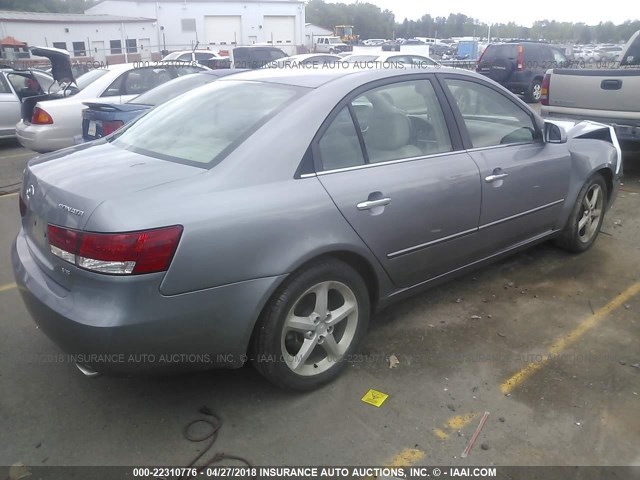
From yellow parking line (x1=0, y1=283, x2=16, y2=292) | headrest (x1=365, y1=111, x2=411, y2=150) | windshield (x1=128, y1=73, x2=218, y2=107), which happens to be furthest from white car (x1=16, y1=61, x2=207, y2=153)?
headrest (x1=365, y1=111, x2=411, y2=150)

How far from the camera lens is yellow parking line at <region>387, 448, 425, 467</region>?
245cm

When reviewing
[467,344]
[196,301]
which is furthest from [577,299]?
[196,301]

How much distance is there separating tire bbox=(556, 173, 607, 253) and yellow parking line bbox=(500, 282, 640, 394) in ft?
1.98

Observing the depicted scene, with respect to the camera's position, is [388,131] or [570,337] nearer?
[388,131]

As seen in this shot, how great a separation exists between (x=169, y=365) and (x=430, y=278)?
1.72m

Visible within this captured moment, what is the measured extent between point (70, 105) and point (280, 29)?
53.3 m

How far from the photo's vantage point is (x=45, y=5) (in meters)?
68.7

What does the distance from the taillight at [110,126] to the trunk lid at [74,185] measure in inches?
125

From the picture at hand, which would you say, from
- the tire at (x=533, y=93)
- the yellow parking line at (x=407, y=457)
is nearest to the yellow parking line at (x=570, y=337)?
the yellow parking line at (x=407, y=457)

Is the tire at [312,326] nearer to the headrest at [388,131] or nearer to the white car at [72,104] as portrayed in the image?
the headrest at [388,131]

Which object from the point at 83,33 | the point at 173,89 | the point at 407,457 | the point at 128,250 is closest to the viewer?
the point at 128,250

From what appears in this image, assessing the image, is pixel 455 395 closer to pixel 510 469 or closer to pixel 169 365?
pixel 510 469

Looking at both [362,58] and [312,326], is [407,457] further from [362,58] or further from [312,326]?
[362,58]

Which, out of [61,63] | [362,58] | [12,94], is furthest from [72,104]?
[362,58]
